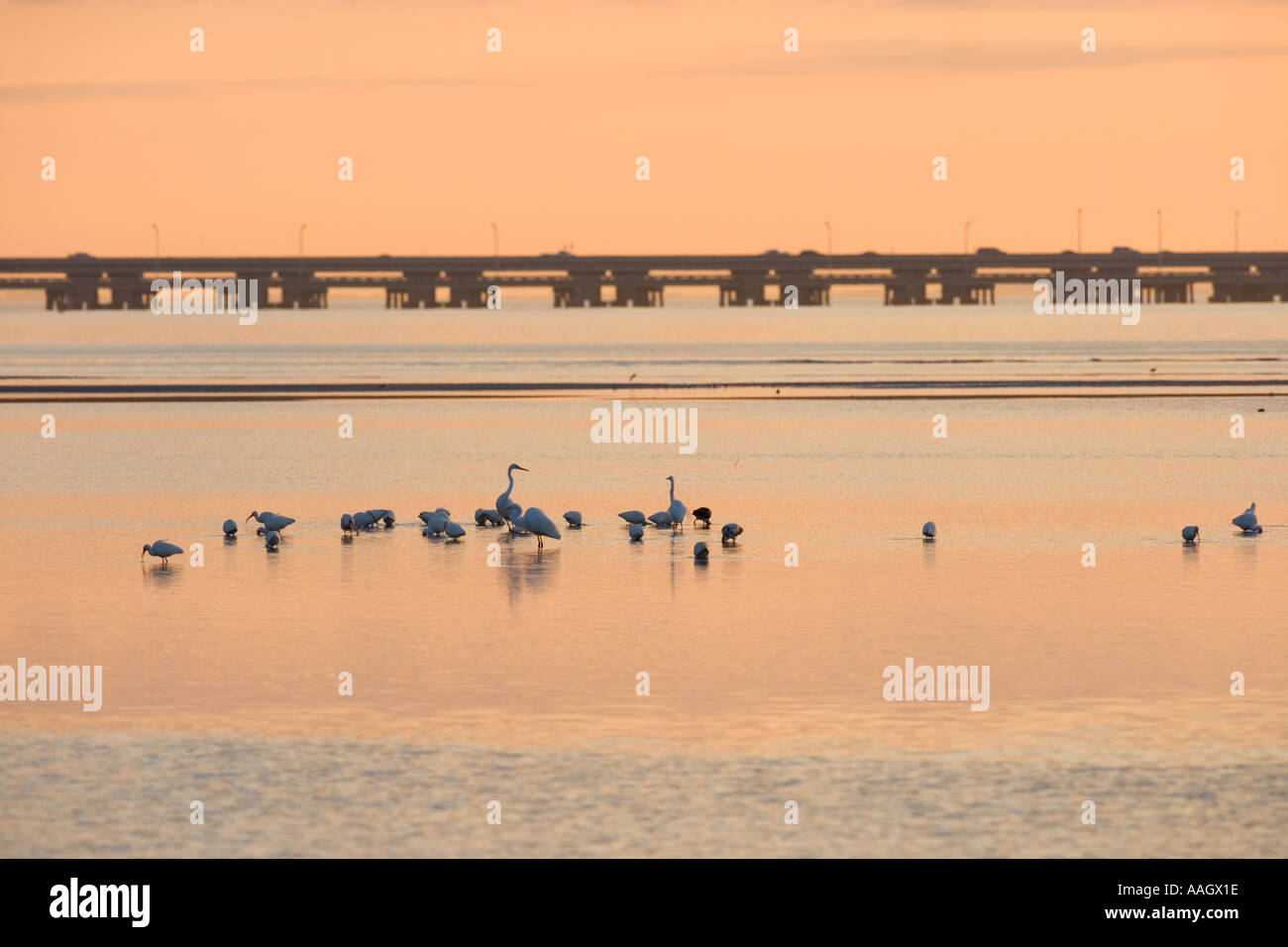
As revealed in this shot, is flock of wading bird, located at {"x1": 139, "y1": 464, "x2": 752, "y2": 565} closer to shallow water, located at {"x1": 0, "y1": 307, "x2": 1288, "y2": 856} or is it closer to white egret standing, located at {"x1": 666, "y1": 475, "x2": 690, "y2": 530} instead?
white egret standing, located at {"x1": 666, "y1": 475, "x2": 690, "y2": 530}

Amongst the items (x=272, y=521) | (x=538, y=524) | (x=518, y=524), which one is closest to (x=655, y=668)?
(x=538, y=524)

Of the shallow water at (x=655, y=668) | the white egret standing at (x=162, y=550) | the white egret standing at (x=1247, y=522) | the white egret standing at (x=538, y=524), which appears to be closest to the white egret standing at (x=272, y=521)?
the shallow water at (x=655, y=668)

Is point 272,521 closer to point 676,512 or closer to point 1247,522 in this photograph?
point 676,512

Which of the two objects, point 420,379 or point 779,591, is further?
point 420,379

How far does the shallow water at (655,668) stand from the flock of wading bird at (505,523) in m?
0.23

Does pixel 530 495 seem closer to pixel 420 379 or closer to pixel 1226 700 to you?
pixel 1226 700

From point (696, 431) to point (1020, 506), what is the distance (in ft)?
58.0

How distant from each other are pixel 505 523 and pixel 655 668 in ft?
35.3

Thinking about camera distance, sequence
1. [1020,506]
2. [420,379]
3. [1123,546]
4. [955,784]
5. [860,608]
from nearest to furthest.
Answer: [955,784]
[860,608]
[1123,546]
[1020,506]
[420,379]

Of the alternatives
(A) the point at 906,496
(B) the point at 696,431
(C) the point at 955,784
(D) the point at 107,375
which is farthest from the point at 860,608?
(D) the point at 107,375

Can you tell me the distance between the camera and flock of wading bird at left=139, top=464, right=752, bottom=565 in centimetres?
2322

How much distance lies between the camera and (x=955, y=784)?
11.8 m

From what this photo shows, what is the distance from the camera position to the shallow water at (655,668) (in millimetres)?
11133

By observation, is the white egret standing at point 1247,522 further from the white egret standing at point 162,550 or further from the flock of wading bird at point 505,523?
the white egret standing at point 162,550
